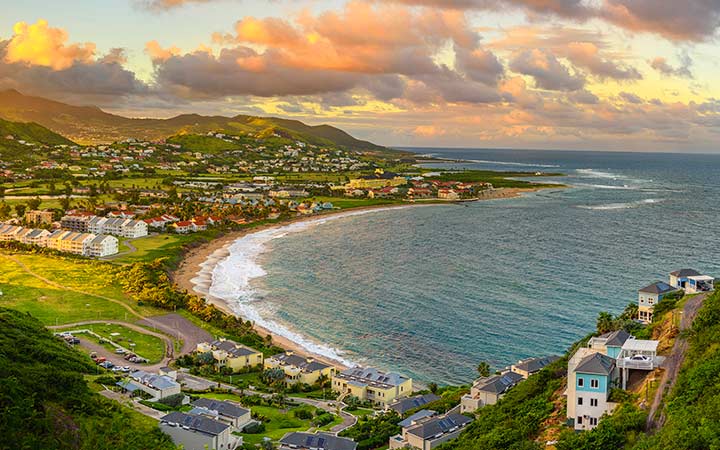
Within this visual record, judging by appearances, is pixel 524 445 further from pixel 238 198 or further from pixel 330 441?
pixel 238 198

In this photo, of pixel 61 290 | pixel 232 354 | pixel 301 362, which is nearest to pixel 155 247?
pixel 61 290

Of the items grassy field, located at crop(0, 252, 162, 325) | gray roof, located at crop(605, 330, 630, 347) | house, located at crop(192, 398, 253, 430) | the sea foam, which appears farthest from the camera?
grassy field, located at crop(0, 252, 162, 325)

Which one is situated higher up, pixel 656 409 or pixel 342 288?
pixel 656 409

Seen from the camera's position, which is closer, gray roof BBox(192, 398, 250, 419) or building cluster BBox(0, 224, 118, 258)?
gray roof BBox(192, 398, 250, 419)

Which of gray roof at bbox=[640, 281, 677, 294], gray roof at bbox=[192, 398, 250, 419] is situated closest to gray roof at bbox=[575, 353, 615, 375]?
gray roof at bbox=[640, 281, 677, 294]

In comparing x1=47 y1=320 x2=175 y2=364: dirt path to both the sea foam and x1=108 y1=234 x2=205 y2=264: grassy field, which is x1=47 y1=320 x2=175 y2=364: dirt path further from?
x1=108 y1=234 x2=205 y2=264: grassy field

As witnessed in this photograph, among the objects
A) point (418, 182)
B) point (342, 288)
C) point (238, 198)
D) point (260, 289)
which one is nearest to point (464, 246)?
point (342, 288)

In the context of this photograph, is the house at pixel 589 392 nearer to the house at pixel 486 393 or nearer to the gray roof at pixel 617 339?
the gray roof at pixel 617 339
